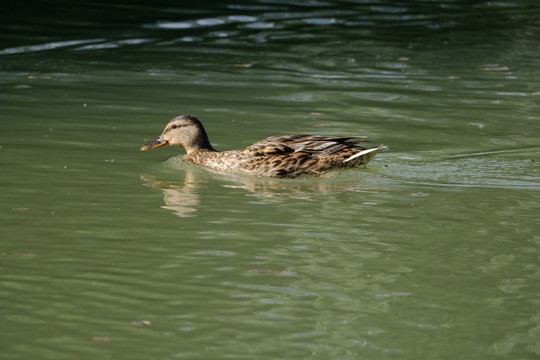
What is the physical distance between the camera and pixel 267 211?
8391 mm

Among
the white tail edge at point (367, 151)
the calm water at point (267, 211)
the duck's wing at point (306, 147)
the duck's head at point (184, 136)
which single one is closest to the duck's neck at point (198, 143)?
the duck's head at point (184, 136)

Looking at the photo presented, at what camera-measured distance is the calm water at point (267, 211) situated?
229 inches

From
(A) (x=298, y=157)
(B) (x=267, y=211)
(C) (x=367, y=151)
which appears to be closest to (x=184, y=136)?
(A) (x=298, y=157)

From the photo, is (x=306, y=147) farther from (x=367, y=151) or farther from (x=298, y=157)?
(x=367, y=151)

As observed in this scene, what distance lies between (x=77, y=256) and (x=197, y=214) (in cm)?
151

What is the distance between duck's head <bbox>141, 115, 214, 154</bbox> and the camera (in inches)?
428

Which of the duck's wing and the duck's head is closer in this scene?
the duck's wing

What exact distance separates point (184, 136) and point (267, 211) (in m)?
2.77

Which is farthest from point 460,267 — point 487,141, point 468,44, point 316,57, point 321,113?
point 468,44

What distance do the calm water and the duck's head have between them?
23cm

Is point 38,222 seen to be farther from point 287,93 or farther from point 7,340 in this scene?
point 287,93

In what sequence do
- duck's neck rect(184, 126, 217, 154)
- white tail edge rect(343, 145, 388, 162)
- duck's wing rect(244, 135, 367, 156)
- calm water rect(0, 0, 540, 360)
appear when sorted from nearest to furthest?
calm water rect(0, 0, 540, 360) → white tail edge rect(343, 145, 388, 162) → duck's wing rect(244, 135, 367, 156) → duck's neck rect(184, 126, 217, 154)

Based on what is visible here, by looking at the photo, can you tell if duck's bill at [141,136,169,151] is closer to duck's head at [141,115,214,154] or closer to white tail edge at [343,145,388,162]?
duck's head at [141,115,214,154]

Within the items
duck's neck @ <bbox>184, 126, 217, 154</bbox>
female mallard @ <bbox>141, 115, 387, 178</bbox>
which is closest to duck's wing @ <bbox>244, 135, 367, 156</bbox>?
female mallard @ <bbox>141, 115, 387, 178</bbox>
